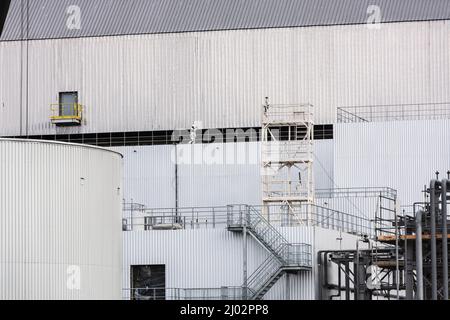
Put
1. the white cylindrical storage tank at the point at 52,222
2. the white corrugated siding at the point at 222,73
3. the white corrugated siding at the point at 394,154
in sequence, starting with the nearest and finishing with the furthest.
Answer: the white cylindrical storage tank at the point at 52,222
the white corrugated siding at the point at 394,154
the white corrugated siding at the point at 222,73

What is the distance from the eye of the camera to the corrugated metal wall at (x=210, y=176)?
65875 mm

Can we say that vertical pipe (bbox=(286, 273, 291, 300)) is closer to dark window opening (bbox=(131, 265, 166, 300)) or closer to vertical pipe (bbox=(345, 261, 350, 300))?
vertical pipe (bbox=(345, 261, 350, 300))

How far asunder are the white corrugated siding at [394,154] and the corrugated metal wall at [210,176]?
2.77 metres

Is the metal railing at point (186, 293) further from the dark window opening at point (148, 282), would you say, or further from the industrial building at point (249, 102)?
the industrial building at point (249, 102)

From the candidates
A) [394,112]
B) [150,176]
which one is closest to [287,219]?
[150,176]

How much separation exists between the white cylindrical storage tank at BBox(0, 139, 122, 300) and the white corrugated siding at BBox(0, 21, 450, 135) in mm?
32214

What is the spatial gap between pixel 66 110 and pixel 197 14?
955 centimetres

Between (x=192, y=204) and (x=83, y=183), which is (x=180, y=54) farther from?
(x=83, y=183)

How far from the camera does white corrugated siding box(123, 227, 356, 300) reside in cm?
5266

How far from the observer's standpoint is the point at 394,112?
66.8 meters

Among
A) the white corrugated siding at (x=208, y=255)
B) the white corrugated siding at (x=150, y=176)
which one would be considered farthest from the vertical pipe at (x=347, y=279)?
the white corrugated siding at (x=150, y=176)

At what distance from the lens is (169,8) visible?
2788 inches

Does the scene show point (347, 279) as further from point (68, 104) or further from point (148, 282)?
point (68, 104)

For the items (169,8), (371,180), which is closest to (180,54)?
(169,8)
